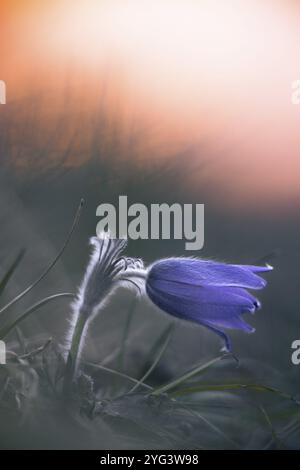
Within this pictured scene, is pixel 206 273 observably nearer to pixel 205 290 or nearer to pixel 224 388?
pixel 205 290

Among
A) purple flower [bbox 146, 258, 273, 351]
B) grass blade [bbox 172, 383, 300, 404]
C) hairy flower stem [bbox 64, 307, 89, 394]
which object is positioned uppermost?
purple flower [bbox 146, 258, 273, 351]

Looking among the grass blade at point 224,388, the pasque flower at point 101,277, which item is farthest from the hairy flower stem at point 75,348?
the grass blade at point 224,388

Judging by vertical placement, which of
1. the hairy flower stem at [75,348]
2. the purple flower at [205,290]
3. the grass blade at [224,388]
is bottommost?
the grass blade at [224,388]

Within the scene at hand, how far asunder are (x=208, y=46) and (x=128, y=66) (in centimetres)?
17

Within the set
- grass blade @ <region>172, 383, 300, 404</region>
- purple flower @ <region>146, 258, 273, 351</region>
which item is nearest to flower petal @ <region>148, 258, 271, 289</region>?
purple flower @ <region>146, 258, 273, 351</region>

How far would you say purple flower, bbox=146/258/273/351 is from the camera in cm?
69

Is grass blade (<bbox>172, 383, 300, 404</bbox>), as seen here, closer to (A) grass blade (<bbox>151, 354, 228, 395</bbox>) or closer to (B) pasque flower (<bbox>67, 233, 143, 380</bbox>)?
(A) grass blade (<bbox>151, 354, 228, 395</bbox>)

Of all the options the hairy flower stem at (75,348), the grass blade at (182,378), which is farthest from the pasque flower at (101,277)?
the grass blade at (182,378)

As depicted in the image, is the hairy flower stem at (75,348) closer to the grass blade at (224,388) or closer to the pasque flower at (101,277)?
the pasque flower at (101,277)

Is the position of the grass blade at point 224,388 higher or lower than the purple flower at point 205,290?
lower

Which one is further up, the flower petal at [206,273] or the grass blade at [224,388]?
the flower petal at [206,273]

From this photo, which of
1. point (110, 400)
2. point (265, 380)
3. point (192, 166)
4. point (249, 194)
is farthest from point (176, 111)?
point (110, 400)

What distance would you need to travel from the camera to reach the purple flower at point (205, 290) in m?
0.69

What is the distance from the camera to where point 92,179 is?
105 cm
